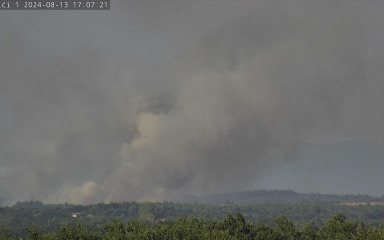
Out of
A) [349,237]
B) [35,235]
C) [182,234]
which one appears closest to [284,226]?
[349,237]

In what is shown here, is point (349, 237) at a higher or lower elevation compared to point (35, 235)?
Result: lower

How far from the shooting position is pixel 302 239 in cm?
10775

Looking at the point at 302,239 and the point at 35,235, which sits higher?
the point at 35,235

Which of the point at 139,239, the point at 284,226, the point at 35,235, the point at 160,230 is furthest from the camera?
the point at 284,226

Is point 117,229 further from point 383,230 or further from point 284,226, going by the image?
point 383,230

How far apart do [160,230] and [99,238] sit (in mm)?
15228

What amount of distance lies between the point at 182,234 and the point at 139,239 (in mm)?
16375

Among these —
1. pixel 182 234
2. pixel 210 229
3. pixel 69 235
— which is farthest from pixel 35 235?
pixel 210 229

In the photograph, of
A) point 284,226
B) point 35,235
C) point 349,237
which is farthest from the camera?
point 284,226

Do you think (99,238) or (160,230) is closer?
(99,238)

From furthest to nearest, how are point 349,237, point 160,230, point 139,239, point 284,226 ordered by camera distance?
point 284,226 → point 349,237 → point 160,230 → point 139,239

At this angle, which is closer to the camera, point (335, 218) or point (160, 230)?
point (160, 230)

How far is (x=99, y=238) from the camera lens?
275ft

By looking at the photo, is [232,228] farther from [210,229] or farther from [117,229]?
[117,229]
